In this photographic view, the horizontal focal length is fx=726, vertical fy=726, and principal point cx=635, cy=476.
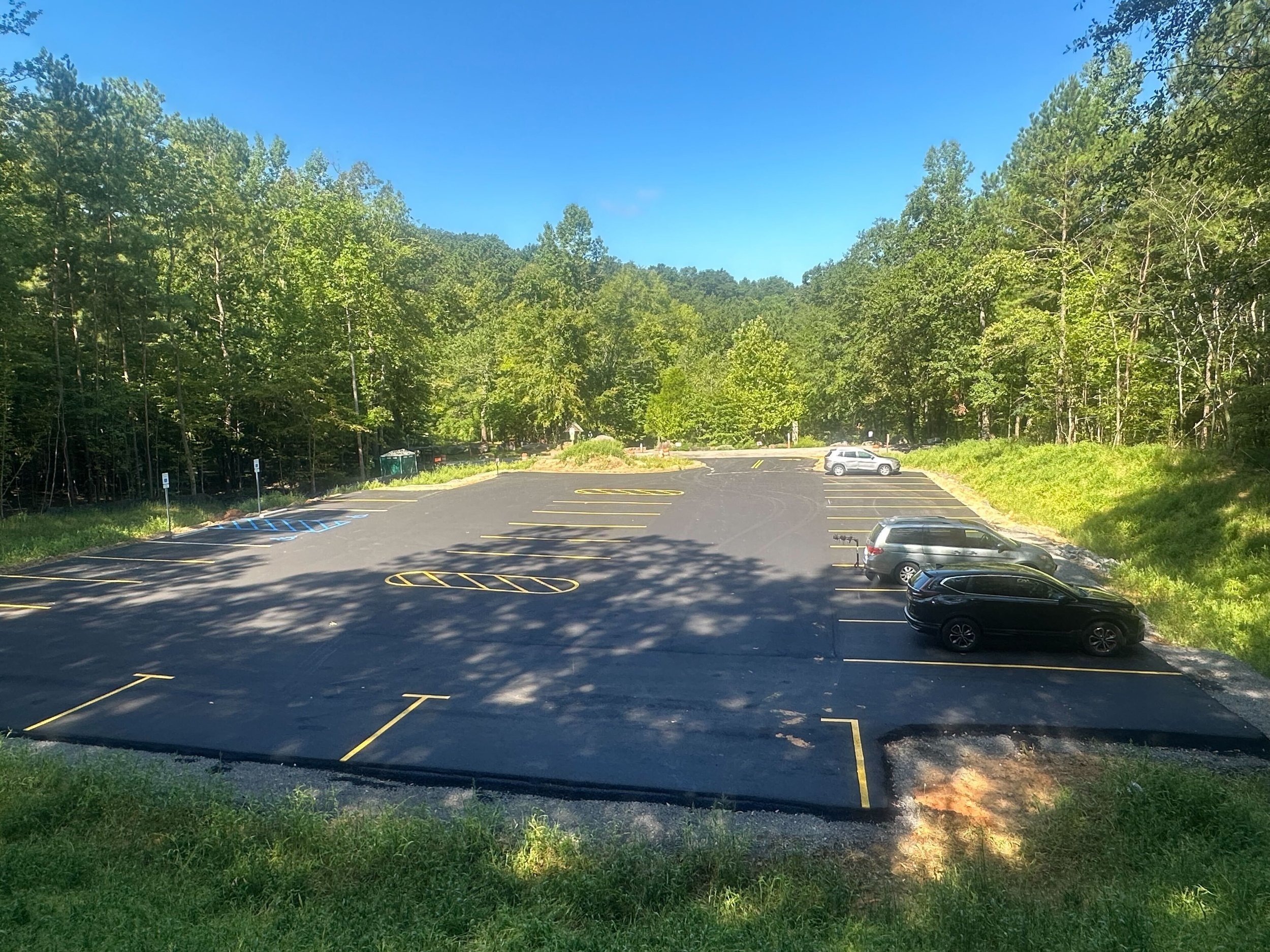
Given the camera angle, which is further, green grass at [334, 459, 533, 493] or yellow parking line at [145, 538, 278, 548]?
green grass at [334, 459, 533, 493]

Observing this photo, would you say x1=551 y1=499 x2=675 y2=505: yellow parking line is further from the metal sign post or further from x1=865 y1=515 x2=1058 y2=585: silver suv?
x1=865 y1=515 x2=1058 y2=585: silver suv

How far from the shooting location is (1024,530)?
74.2ft

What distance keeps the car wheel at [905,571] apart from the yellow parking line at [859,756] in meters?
6.76

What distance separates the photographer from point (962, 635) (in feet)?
39.6

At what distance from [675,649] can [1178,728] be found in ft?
23.1

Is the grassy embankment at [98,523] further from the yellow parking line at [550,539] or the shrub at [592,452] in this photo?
the shrub at [592,452]

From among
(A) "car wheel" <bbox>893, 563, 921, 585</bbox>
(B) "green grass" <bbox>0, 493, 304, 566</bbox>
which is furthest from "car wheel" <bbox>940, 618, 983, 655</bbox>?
(B) "green grass" <bbox>0, 493, 304, 566</bbox>

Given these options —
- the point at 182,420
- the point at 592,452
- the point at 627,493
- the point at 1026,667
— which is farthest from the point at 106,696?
the point at 592,452

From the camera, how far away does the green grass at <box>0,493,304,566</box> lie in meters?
21.8

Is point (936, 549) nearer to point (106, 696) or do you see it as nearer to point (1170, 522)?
point (1170, 522)

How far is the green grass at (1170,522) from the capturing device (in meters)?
12.9

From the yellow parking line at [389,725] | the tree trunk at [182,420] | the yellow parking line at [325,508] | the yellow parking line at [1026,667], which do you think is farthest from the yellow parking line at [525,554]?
the tree trunk at [182,420]

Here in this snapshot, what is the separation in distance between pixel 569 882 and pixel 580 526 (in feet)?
65.0

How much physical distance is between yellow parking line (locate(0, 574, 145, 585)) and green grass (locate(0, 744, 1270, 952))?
12.3 meters
